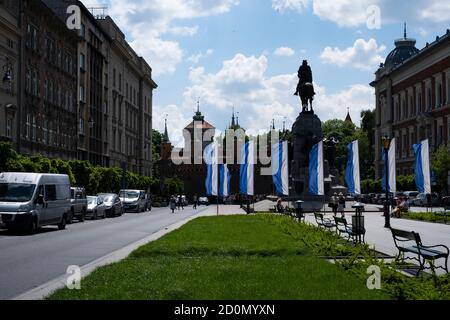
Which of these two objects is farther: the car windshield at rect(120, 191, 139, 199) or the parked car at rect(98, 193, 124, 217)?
the car windshield at rect(120, 191, 139, 199)

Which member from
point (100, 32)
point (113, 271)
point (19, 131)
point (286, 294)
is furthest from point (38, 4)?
point (286, 294)

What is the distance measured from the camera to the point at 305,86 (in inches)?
2429

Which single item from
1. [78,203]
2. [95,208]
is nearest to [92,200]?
[95,208]

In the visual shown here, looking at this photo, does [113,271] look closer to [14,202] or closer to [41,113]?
[14,202]

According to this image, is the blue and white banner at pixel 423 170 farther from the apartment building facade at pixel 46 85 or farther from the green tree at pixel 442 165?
the green tree at pixel 442 165

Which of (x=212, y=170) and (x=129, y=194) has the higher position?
(x=212, y=170)

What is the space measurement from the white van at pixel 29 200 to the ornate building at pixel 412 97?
205 ft

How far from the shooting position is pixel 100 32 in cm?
7931

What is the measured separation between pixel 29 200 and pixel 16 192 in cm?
80

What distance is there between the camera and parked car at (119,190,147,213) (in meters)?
60.0

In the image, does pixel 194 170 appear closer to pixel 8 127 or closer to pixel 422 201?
pixel 422 201

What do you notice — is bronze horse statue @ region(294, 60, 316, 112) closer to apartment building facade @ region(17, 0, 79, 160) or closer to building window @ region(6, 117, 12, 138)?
apartment building facade @ region(17, 0, 79, 160)

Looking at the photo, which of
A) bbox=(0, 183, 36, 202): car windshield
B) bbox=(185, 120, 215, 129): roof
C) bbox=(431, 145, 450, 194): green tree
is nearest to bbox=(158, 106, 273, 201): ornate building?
bbox=(185, 120, 215, 129): roof

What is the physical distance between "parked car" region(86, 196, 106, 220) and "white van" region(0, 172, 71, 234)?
12642 mm
